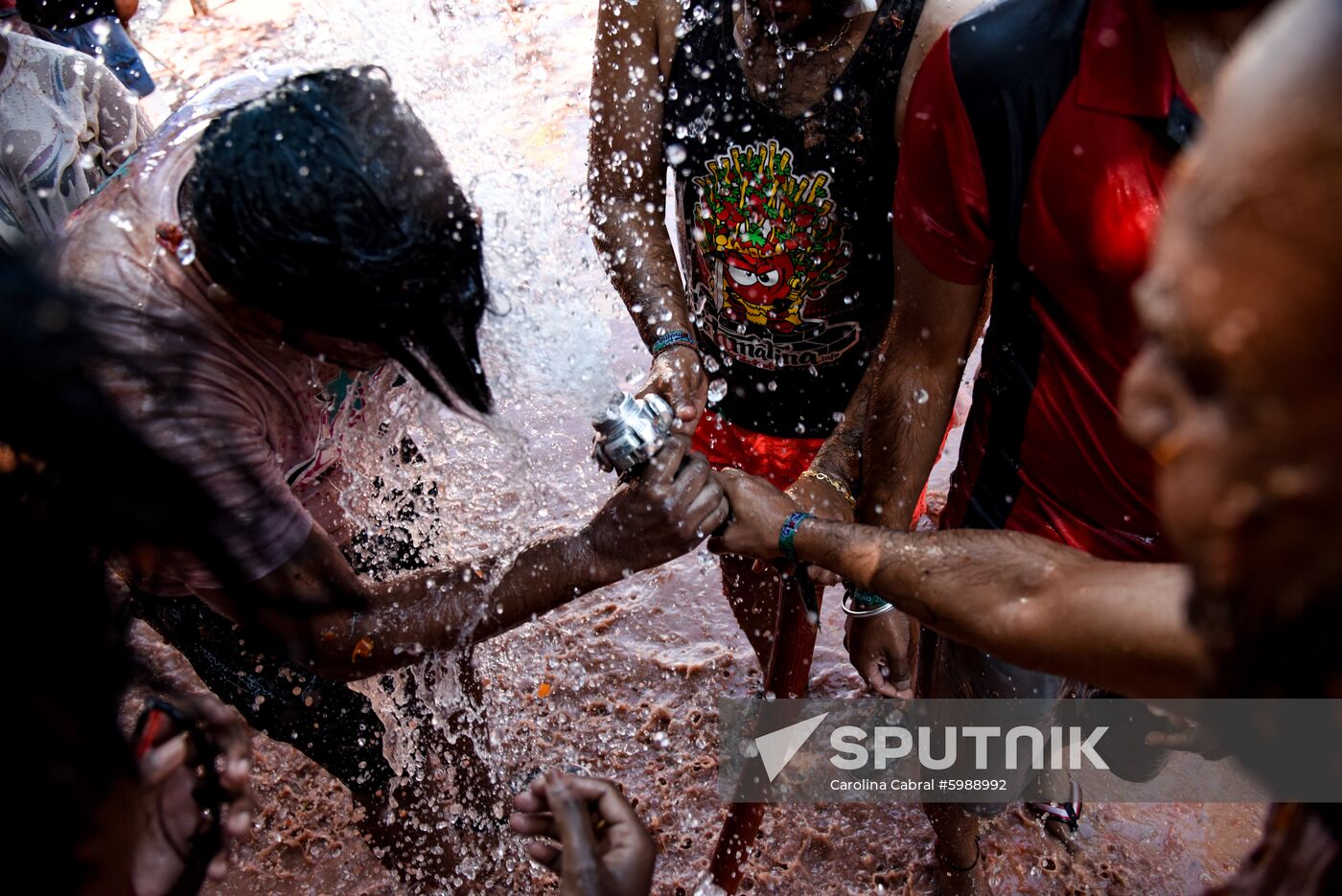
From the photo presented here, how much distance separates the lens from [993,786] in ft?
8.73

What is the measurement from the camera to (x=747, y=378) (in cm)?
290

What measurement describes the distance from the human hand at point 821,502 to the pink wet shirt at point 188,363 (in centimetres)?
121

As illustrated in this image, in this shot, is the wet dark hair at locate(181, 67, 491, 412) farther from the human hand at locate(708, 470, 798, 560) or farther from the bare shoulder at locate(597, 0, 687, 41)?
the bare shoulder at locate(597, 0, 687, 41)

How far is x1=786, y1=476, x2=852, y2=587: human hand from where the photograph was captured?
2.41 m

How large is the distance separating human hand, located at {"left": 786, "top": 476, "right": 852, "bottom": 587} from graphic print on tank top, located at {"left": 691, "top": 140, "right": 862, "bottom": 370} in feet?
1.49

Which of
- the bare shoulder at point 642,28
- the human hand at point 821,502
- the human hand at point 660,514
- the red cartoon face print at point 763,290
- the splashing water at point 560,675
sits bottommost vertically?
the splashing water at point 560,675

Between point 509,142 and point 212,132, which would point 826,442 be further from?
point 509,142

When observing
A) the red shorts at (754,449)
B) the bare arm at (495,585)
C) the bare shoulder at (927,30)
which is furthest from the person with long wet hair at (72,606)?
the red shorts at (754,449)

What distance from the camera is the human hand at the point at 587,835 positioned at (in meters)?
1.46

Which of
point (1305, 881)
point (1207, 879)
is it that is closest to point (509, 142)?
point (1207, 879)

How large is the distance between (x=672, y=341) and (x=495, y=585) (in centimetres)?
95

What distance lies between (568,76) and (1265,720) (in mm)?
7120

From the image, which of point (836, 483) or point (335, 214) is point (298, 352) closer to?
point (335, 214)

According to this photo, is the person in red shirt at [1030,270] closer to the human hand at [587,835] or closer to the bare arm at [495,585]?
the bare arm at [495,585]
